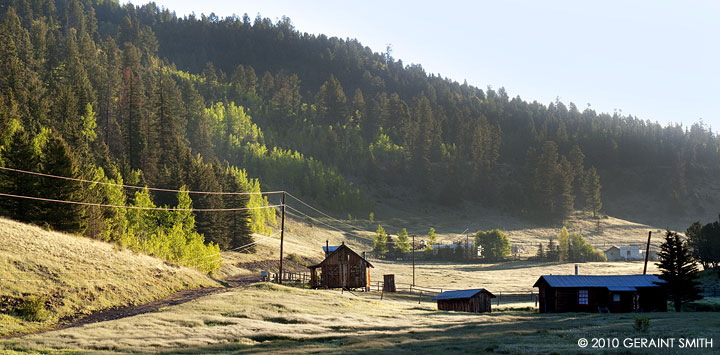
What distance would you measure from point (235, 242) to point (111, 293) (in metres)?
61.4

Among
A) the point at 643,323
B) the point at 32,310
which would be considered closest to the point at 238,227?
the point at 32,310

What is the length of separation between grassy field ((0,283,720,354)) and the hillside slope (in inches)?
208

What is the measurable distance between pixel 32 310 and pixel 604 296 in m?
48.6

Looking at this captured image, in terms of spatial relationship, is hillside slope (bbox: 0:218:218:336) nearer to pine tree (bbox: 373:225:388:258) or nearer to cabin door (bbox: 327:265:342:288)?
cabin door (bbox: 327:265:342:288)

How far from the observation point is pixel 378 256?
138000 mm

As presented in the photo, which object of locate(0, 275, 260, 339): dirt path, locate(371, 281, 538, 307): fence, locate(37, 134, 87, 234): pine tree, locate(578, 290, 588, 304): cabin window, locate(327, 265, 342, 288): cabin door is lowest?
locate(371, 281, 538, 307): fence

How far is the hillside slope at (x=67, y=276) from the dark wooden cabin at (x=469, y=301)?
26767mm

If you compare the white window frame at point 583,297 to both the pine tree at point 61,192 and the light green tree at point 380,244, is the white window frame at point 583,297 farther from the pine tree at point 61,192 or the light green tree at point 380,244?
the light green tree at point 380,244

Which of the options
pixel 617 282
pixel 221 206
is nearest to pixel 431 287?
pixel 617 282

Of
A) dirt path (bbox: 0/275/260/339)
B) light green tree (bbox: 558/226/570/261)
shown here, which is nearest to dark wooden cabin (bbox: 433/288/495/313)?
dirt path (bbox: 0/275/260/339)

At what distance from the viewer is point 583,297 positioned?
5706cm

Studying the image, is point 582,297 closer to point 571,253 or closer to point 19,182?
point 19,182

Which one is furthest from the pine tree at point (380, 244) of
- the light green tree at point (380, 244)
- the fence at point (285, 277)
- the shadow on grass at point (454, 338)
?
the shadow on grass at point (454, 338)

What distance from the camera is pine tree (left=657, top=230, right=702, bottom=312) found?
171 ft
